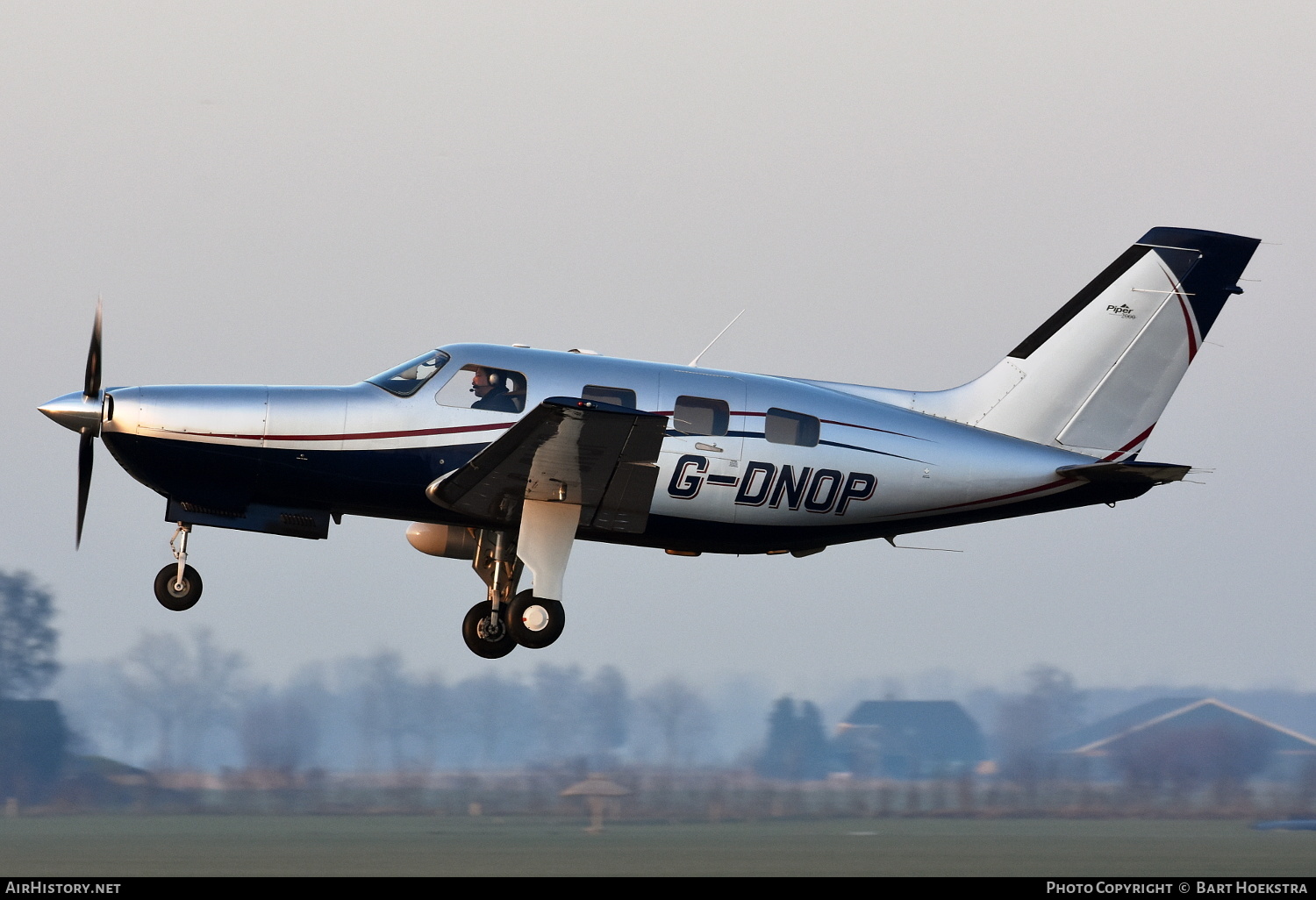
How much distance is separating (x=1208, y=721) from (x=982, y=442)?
10.3m

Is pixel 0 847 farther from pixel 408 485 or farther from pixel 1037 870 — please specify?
pixel 1037 870

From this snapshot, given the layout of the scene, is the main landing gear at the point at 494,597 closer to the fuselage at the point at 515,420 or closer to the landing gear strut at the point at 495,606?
the landing gear strut at the point at 495,606

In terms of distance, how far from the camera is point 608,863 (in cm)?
2373

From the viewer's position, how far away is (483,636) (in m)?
15.0

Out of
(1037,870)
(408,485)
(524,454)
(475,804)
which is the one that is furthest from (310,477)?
(1037,870)

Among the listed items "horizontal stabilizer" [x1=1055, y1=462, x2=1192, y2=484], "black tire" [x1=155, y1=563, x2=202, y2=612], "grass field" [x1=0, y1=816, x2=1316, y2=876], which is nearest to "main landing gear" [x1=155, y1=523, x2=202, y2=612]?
"black tire" [x1=155, y1=563, x2=202, y2=612]

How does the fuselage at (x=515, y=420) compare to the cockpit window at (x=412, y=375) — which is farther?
the cockpit window at (x=412, y=375)

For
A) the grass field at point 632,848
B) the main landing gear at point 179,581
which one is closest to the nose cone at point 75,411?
the main landing gear at point 179,581

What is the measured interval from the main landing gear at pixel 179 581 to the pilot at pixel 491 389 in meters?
3.16

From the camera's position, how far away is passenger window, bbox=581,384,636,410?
13.7 meters

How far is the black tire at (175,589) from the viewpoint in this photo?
A: 537 inches

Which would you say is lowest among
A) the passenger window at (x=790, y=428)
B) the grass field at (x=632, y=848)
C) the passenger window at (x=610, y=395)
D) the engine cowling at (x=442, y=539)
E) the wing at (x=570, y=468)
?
the grass field at (x=632, y=848)

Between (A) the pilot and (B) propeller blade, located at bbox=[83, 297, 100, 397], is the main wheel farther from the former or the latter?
(B) propeller blade, located at bbox=[83, 297, 100, 397]

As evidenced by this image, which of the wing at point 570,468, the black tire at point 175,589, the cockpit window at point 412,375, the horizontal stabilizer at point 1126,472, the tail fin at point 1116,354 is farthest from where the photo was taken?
the tail fin at point 1116,354
